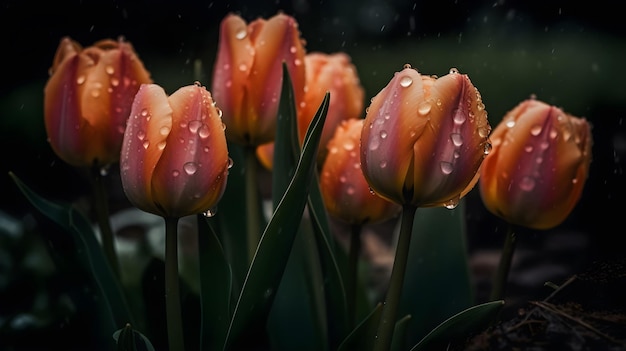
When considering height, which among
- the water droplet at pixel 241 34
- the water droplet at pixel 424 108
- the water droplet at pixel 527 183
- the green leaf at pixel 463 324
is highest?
the water droplet at pixel 241 34

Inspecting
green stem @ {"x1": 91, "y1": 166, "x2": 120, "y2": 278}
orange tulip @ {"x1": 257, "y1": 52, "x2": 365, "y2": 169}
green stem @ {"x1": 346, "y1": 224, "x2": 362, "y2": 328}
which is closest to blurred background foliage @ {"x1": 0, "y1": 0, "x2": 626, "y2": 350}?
green stem @ {"x1": 91, "y1": 166, "x2": 120, "y2": 278}

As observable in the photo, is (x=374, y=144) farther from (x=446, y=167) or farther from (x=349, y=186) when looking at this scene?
(x=349, y=186)

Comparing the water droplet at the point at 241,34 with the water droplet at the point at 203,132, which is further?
the water droplet at the point at 241,34

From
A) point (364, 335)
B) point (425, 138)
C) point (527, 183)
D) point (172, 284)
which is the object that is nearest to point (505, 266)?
point (527, 183)

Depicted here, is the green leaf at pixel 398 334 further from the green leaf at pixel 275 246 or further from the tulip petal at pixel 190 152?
the tulip petal at pixel 190 152

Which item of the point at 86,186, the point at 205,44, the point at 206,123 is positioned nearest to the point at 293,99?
the point at 206,123

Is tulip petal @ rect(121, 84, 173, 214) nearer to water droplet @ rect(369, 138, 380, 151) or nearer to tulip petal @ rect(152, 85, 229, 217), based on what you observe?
tulip petal @ rect(152, 85, 229, 217)

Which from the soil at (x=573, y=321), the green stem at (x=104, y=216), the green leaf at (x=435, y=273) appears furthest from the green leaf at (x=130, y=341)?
the green leaf at (x=435, y=273)
